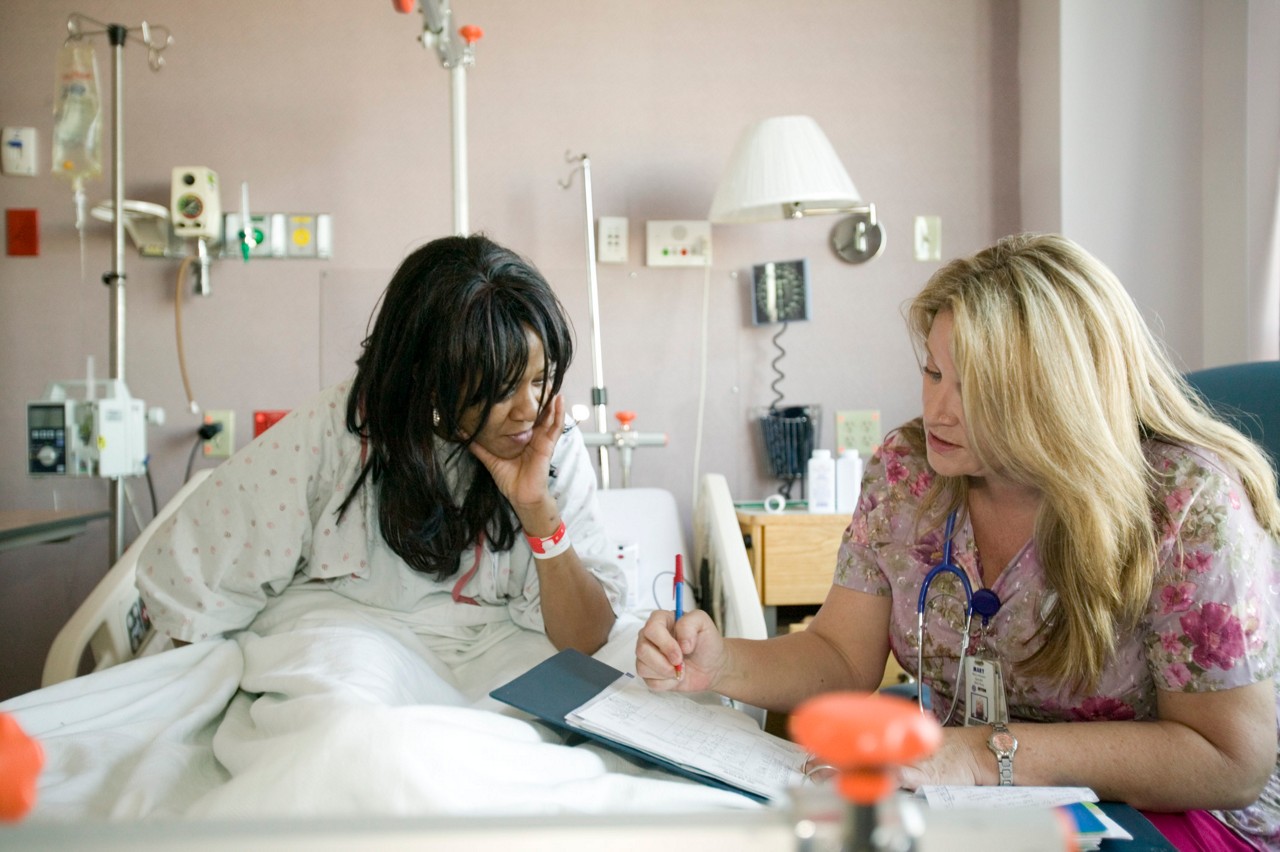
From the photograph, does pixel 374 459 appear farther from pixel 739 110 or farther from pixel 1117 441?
pixel 739 110

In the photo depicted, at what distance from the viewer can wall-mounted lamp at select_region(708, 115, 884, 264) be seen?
241 cm

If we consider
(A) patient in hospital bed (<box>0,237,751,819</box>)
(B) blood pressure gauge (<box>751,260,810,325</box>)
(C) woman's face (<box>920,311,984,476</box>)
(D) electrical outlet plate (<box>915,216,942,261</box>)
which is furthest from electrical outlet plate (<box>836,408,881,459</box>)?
(C) woman's face (<box>920,311,984,476</box>)

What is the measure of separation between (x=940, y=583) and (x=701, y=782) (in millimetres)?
422

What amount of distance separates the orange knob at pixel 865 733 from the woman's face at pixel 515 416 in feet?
3.31

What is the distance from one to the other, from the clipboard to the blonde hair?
16.6 inches

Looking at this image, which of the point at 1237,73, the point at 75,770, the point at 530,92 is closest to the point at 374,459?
the point at 75,770

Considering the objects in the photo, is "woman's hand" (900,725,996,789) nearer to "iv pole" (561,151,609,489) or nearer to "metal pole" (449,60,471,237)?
"iv pole" (561,151,609,489)

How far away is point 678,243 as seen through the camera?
2695mm

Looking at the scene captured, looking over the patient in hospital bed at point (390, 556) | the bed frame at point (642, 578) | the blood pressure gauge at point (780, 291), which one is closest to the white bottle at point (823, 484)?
the bed frame at point (642, 578)

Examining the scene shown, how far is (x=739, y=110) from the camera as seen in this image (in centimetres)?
275

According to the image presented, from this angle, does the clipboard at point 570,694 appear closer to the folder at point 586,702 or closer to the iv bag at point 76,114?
the folder at point 586,702

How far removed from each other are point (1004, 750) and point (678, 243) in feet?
6.44

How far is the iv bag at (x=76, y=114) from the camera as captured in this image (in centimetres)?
234

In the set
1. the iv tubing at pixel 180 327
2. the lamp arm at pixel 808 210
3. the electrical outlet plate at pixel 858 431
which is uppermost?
the lamp arm at pixel 808 210
